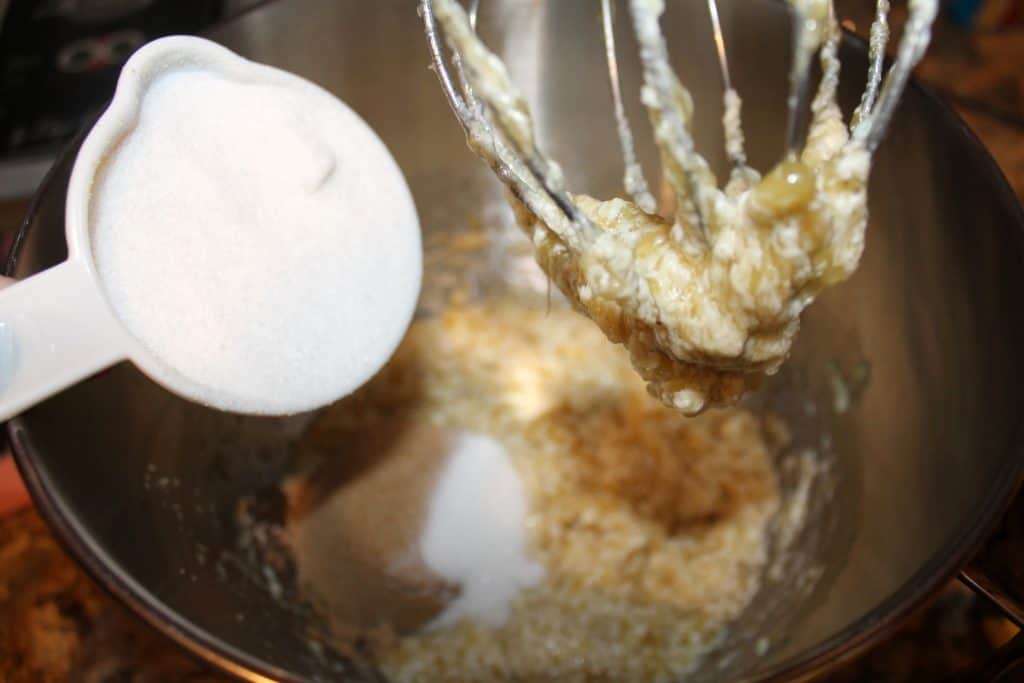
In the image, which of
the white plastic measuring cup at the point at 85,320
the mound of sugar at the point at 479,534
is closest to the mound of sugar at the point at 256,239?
the white plastic measuring cup at the point at 85,320

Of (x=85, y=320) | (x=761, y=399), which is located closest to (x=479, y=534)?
(x=761, y=399)

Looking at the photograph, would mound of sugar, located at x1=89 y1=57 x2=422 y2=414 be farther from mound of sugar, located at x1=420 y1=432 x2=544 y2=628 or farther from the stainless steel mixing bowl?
mound of sugar, located at x1=420 y1=432 x2=544 y2=628

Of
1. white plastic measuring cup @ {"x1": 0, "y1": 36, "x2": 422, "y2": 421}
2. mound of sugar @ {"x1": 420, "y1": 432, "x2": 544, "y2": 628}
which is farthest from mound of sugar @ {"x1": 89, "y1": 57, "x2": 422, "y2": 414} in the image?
mound of sugar @ {"x1": 420, "y1": 432, "x2": 544, "y2": 628}

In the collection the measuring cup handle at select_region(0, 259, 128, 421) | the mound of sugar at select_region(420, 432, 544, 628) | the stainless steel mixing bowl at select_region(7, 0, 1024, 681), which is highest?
the measuring cup handle at select_region(0, 259, 128, 421)

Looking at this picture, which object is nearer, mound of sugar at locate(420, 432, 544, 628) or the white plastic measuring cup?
the white plastic measuring cup

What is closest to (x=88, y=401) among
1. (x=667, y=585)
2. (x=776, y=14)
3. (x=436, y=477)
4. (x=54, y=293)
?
(x=54, y=293)

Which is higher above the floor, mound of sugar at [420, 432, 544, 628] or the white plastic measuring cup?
the white plastic measuring cup

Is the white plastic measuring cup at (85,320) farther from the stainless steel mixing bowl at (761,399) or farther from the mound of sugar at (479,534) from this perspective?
the mound of sugar at (479,534)

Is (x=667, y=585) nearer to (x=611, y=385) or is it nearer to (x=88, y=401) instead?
(x=611, y=385)
